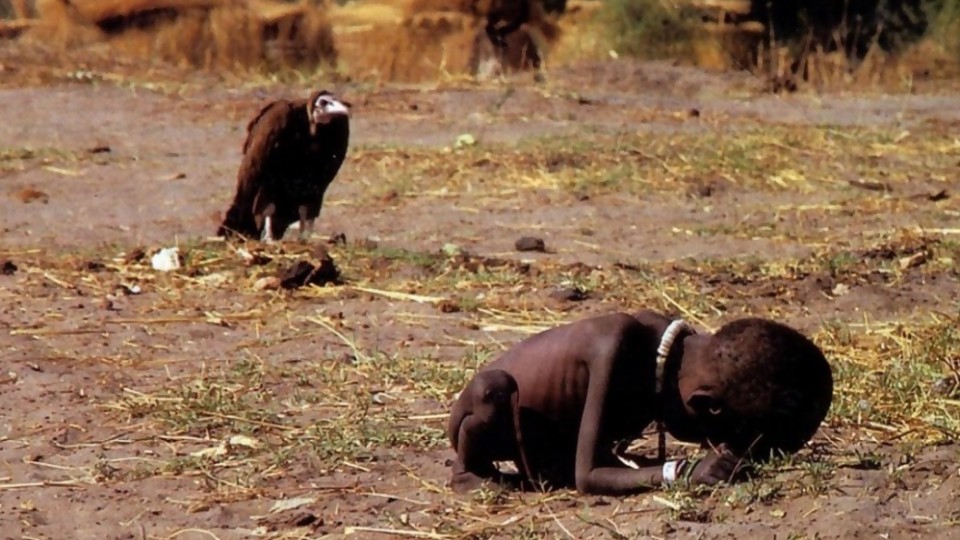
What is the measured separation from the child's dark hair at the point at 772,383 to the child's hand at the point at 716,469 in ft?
0.24

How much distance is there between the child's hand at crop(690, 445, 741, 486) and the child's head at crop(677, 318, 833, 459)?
0.18 ft

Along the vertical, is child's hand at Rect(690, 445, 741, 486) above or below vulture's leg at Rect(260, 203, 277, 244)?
above

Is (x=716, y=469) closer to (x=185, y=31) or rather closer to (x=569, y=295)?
(x=569, y=295)

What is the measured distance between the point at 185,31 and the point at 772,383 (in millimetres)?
15559

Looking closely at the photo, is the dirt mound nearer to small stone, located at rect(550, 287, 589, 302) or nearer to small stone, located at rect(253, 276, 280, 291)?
small stone, located at rect(253, 276, 280, 291)

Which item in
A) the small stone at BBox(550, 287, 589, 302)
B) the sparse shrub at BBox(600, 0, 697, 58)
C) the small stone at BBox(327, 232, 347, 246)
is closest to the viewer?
the small stone at BBox(550, 287, 589, 302)

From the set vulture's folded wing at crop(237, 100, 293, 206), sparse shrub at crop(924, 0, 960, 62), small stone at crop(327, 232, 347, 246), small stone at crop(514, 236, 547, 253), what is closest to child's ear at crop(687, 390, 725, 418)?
small stone at crop(327, 232, 347, 246)

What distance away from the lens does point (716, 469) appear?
432 cm

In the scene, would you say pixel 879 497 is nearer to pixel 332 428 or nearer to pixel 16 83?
pixel 332 428

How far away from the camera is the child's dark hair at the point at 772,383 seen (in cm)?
423

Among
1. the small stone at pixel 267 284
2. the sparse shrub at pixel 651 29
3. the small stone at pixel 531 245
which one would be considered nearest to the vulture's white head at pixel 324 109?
the small stone at pixel 531 245

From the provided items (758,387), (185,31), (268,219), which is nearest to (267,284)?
(268,219)

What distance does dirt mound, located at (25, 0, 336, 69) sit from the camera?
18.9 m

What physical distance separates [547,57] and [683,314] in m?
12.9
